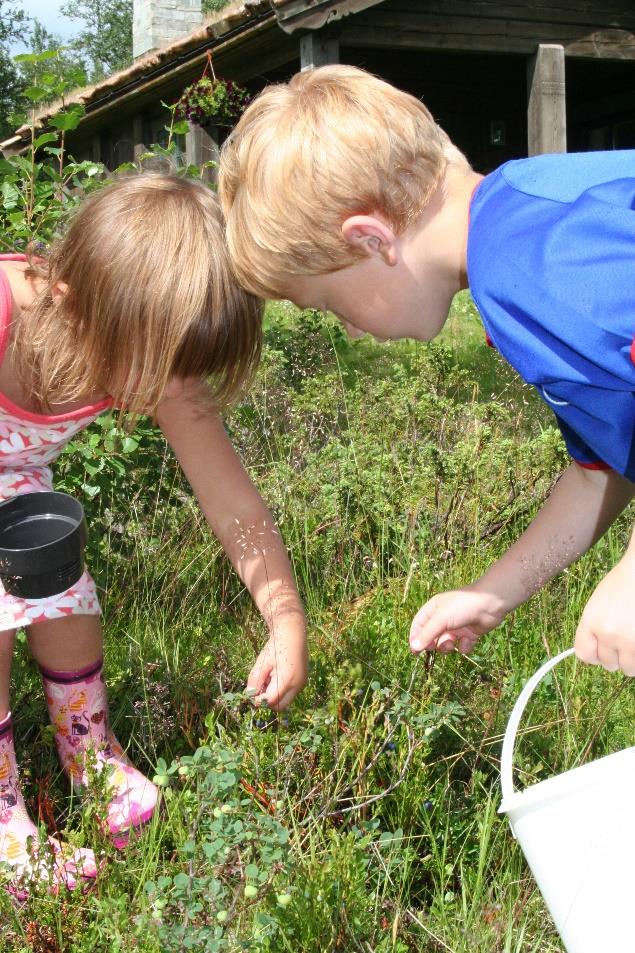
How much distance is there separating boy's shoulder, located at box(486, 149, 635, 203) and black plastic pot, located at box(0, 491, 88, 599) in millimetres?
1010

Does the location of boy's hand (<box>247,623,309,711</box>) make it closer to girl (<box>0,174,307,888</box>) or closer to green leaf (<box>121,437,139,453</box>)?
girl (<box>0,174,307,888</box>)

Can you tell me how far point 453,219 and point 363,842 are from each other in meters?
1.03

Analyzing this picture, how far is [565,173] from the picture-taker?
147cm

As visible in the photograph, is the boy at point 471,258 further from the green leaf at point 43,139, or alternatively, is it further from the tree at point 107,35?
the tree at point 107,35

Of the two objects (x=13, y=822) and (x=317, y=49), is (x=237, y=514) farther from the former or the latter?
(x=317, y=49)

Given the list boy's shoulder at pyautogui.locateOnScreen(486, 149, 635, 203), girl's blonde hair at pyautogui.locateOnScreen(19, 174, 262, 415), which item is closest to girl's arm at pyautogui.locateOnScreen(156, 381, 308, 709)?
girl's blonde hair at pyautogui.locateOnScreen(19, 174, 262, 415)

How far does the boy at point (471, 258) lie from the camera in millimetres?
1356

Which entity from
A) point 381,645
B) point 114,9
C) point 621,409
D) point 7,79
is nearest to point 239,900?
point 381,645

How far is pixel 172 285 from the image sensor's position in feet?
5.73

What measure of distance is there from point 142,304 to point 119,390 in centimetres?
19

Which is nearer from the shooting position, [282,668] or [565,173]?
[565,173]

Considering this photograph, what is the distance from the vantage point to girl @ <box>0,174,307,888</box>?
176cm

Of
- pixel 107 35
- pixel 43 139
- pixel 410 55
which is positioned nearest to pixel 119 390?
pixel 43 139

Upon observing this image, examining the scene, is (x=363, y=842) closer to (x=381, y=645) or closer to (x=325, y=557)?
(x=381, y=645)
